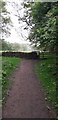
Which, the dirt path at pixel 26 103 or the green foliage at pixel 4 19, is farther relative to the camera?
the green foliage at pixel 4 19

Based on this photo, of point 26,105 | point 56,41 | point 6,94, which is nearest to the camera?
point 26,105

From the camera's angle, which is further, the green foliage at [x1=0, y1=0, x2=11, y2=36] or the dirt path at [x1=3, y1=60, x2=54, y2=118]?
→ the green foliage at [x1=0, y1=0, x2=11, y2=36]

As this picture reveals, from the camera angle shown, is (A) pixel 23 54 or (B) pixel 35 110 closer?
(B) pixel 35 110

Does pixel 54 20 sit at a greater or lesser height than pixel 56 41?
greater

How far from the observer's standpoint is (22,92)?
38.6 ft

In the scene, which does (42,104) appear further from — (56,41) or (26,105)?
(56,41)

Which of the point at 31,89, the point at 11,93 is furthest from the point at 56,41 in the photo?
the point at 11,93

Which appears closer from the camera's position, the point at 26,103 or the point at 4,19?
the point at 26,103

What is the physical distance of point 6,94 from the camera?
11070 mm

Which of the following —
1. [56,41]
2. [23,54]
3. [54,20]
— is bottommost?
[23,54]

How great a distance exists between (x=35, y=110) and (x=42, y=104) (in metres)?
0.87

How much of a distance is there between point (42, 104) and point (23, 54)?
2755 centimetres

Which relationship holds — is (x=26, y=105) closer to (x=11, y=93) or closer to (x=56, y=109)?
(x=56, y=109)

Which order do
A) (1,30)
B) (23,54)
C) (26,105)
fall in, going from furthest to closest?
(1,30), (23,54), (26,105)
